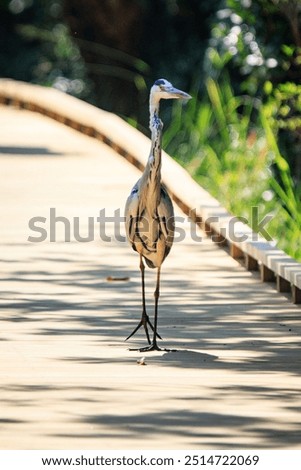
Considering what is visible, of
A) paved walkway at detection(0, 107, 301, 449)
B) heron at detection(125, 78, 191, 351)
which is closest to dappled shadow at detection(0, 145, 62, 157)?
paved walkway at detection(0, 107, 301, 449)

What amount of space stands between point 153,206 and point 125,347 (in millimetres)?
798

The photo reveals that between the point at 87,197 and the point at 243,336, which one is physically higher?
the point at 87,197

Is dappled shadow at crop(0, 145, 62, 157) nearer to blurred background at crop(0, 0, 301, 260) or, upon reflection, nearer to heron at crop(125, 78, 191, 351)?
blurred background at crop(0, 0, 301, 260)

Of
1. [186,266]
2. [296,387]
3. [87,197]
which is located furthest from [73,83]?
[296,387]

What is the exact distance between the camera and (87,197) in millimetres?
13688

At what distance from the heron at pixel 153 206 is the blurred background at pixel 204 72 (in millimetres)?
3970

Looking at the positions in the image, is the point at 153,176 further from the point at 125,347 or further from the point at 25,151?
the point at 25,151

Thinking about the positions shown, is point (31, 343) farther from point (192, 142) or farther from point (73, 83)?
point (73, 83)

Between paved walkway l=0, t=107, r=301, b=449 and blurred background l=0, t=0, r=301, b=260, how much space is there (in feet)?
5.27

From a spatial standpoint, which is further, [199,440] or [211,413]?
[211,413]

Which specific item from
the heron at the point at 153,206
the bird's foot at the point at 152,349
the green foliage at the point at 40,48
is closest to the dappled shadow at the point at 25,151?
the green foliage at the point at 40,48

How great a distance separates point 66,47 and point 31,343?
16.0 m

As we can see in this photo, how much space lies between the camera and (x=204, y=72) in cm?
1952

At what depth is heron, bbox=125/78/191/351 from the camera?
25.6 feet
